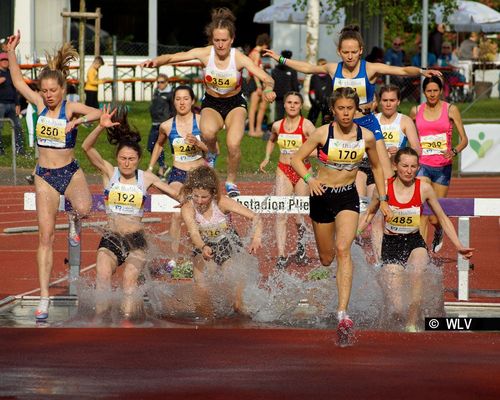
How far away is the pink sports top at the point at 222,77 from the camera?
12380 millimetres

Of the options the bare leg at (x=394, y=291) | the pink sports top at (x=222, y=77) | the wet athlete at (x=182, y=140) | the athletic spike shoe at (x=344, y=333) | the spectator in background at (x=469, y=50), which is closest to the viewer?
the athletic spike shoe at (x=344, y=333)

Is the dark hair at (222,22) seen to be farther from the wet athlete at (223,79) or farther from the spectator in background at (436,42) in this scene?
the spectator in background at (436,42)

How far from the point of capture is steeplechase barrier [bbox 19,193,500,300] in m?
12.0

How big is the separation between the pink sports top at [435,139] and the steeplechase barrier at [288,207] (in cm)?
195

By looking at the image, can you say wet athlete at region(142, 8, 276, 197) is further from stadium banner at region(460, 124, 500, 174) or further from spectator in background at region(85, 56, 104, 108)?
spectator in background at region(85, 56, 104, 108)

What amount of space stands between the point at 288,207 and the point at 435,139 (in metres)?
2.60

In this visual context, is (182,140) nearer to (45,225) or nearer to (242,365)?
(45,225)

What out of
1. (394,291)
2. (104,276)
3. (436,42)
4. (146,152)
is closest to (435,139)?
(394,291)

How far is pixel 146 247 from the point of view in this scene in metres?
11.4

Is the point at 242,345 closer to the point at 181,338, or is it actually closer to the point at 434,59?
the point at 181,338

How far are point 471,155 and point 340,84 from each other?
40.7 ft

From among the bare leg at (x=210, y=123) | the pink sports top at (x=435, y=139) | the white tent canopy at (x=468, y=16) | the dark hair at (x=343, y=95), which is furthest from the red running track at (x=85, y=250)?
the white tent canopy at (x=468, y=16)

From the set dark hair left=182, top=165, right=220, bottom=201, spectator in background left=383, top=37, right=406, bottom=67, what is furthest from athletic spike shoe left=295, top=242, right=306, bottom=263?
spectator in background left=383, top=37, right=406, bottom=67

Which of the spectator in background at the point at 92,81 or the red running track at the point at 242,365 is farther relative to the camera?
the spectator in background at the point at 92,81
